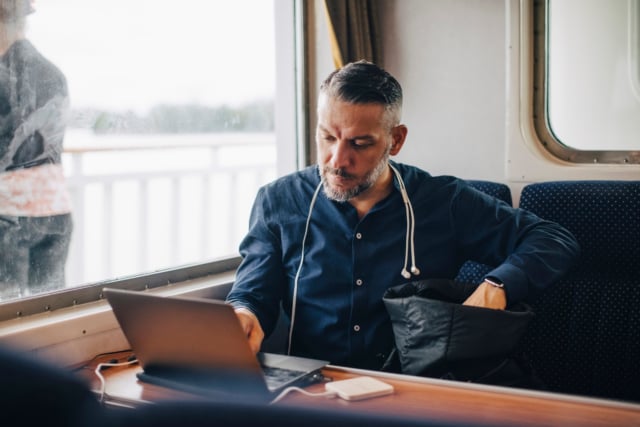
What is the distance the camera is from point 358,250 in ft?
6.25

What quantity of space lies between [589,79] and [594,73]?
0.02 metres

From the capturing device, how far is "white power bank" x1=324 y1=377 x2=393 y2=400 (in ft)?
4.31

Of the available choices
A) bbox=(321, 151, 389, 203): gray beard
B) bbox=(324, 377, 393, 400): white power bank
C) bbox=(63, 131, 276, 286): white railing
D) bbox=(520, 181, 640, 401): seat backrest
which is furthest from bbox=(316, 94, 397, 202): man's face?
bbox=(63, 131, 276, 286): white railing

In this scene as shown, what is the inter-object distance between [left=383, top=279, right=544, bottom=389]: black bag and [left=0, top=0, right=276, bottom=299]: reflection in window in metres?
0.92

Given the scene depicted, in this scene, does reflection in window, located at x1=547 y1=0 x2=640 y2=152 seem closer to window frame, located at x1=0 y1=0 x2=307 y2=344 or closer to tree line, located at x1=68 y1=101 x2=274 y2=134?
window frame, located at x1=0 y1=0 x2=307 y2=344

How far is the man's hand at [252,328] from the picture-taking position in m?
1.69

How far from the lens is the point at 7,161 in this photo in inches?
74.2

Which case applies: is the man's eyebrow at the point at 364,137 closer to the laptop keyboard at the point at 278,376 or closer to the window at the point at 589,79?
the laptop keyboard at the point at 278,376

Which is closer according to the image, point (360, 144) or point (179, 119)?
point (360, 144)

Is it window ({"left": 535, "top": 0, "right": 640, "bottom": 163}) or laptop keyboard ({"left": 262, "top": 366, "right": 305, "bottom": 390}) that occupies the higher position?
window ({"left": 535, "top": 0, "right": 640, "bottom": 163})

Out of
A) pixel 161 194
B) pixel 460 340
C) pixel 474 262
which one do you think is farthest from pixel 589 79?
pixel 161 194

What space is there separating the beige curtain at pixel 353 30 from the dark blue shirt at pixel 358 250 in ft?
2.81

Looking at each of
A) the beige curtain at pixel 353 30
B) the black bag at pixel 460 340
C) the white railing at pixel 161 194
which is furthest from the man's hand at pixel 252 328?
the white railing at pixel 161 194

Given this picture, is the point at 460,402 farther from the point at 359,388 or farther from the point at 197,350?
the point at 197,350
